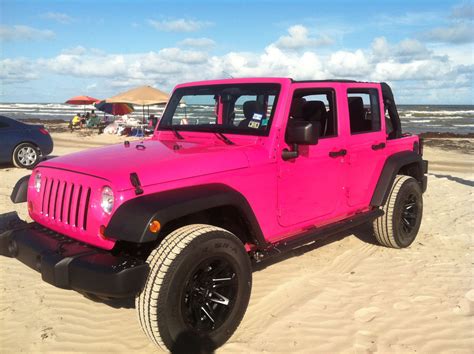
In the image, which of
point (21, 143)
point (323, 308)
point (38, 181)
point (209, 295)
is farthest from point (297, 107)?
point (21, 143)

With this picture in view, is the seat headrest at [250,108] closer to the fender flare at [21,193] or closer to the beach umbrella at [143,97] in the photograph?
the fender flare at [21,193]

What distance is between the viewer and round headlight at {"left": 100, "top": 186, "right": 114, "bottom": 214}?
117 inches

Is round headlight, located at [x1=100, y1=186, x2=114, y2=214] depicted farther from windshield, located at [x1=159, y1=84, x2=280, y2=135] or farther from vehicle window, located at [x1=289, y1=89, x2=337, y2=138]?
vehicle window, located at [x1=289, y1=89, x2=337, y2=138]

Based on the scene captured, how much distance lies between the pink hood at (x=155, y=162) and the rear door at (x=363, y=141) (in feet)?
5.01

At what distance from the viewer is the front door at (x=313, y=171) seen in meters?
3.85

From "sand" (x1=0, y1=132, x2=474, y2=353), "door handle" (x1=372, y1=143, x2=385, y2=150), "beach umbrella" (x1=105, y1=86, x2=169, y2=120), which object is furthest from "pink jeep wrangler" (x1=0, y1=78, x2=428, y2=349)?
"beach umbrella" (x1=105, y1=86, x2=169, y2=120)

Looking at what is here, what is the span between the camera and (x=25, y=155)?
10.8 m

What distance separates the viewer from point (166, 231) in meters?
3.26

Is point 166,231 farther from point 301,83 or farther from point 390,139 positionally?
point 390,139

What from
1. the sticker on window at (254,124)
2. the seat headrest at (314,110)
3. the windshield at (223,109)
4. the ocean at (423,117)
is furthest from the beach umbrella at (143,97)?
the sticker on window at (254,124)

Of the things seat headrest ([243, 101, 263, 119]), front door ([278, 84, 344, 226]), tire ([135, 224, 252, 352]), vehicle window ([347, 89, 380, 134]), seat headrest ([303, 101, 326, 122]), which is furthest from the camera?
vehicle window ([347, 89, 380, 134])

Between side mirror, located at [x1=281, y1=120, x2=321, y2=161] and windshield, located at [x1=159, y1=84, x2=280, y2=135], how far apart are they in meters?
0.21

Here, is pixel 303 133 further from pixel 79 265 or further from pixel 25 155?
pixel 25 155

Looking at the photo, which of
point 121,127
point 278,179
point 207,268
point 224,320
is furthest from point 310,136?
point 121,127
